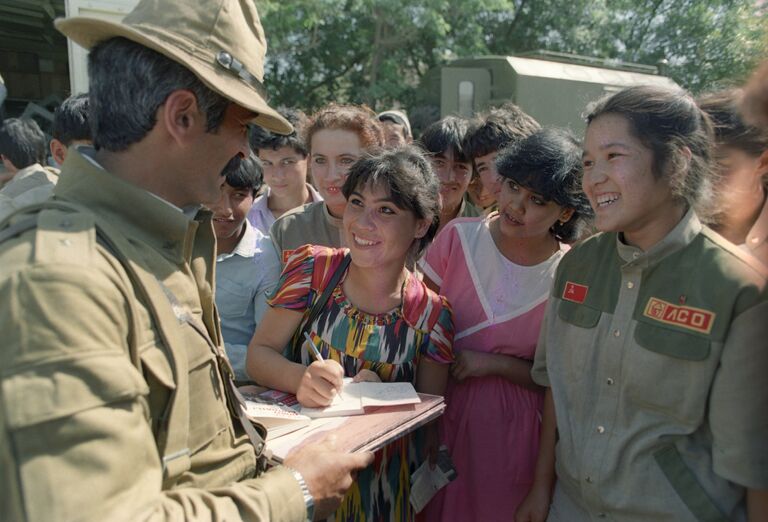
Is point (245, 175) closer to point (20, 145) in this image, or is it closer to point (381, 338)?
point (381, 338)

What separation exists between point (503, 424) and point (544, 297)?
0.51 metres

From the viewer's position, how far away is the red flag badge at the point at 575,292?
6.31 ft

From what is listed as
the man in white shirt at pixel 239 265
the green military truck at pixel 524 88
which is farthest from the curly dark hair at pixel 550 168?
the green military truck at pixel 524 88

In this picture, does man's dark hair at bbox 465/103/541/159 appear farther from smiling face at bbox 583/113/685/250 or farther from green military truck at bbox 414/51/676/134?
green military truck at bbox 414/51/676/134

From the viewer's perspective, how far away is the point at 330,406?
184cm

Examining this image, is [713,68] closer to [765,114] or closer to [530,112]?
[530,112]

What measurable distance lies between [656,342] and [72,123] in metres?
3.02

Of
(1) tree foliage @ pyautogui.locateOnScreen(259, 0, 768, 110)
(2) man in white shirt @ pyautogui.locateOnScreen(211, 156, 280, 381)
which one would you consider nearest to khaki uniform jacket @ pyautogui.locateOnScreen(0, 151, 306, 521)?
(2) man in white shirt @ pyautogui.locateOnScreen(211, 156, 280, 381)

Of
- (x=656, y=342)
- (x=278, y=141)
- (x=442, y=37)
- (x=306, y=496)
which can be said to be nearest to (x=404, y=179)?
(x=656, y=342)

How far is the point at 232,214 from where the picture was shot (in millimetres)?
2930

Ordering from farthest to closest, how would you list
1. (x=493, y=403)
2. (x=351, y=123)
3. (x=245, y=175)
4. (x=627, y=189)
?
(x=351, y=123)
(x=245, y=175)
(x=493, y=403)
(x=627, y=189)

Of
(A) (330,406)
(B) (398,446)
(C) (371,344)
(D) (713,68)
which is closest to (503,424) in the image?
(B) (398,446)

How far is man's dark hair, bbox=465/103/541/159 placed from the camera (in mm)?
3230

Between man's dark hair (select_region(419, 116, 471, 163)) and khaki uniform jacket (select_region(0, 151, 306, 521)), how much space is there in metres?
2.29
